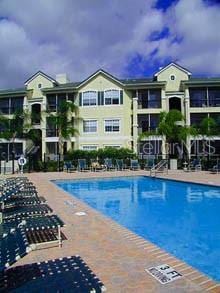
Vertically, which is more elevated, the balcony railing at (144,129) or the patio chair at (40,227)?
the balcony railing at (144,129)

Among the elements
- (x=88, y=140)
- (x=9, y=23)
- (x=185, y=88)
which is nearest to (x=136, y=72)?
→ (x=185, y=88)

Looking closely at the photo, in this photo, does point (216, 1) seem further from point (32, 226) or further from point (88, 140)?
point (88, 140)

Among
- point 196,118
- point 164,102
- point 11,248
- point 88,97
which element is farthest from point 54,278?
point 196,118

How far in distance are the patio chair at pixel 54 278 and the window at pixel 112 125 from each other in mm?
32875

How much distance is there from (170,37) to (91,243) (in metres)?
13.9

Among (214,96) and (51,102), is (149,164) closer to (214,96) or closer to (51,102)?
(214,96)

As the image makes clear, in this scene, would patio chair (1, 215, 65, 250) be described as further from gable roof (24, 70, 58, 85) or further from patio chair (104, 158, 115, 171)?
gable roof (24, 70, 58, 85)

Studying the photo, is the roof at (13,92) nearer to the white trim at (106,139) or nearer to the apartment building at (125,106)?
the apartment building at (125,106)

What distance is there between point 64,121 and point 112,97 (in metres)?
6.80

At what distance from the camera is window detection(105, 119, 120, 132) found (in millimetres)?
37250

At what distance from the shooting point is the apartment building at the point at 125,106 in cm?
3641

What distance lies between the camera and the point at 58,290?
3.62 m

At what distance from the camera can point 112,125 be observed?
3731 centimetres

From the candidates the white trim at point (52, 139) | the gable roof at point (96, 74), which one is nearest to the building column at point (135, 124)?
the gable roof at point (96, 74)
